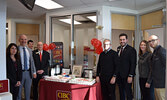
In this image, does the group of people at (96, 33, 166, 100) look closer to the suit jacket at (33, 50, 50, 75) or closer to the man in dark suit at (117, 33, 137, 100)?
the man in dark suit at (117, 33, 137, 100)

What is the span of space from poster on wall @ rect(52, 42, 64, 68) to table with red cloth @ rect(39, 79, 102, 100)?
1.45 metres

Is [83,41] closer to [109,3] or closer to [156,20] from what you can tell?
[109,3]

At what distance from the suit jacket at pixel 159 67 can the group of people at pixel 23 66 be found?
2.30 metres

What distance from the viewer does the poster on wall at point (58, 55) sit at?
418cm

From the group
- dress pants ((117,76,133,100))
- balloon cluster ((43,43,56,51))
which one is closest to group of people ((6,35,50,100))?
balloon cluster ((43,43,56,51))

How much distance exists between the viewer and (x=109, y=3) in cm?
343

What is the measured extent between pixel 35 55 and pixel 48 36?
4.00 ft

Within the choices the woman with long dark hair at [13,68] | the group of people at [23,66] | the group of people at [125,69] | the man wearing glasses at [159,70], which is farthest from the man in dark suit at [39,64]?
the man wearing glasses at [159,70]

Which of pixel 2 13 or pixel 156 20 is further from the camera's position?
pixel 156 20

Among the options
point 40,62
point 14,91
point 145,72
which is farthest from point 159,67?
point 14,91

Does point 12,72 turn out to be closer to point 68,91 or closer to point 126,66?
point 68,91

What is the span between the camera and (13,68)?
8.20 feet

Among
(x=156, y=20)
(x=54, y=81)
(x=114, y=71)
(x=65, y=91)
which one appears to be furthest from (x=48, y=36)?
(x=156, y=20)

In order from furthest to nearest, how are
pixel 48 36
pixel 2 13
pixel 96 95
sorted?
1. pixel 48 36
2. pixel 96 95
3. pixel 2 13
